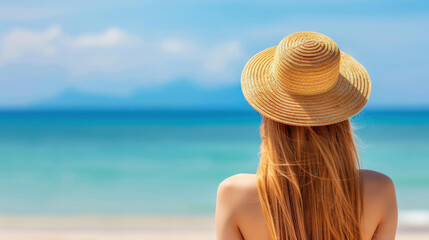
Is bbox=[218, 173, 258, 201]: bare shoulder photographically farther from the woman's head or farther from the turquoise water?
the turquoise water

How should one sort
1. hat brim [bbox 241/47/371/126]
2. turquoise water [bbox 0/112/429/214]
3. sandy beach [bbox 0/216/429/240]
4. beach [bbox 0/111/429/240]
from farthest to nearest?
turquoise water [bbox 0/112/429/214], beach [bbox 0/111/429/240], sandy beach [bbox 0/216/429/240], hat brim [bbox 241/47/371/126]

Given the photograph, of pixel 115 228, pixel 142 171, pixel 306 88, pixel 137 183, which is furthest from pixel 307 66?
pixel 142 171

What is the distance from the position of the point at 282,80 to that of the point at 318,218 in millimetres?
390

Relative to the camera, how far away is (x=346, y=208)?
1.18 meters

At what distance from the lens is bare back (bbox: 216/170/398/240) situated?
1.17 metres

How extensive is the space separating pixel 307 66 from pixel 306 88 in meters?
0.06

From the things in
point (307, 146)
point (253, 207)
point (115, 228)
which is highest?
point (307, 146)

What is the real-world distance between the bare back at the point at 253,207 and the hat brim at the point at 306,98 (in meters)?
0.19

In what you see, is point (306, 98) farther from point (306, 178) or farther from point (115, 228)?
point (115, 228)

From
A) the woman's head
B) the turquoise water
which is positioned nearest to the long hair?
the woman's head

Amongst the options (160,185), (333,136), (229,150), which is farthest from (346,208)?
(229,150)

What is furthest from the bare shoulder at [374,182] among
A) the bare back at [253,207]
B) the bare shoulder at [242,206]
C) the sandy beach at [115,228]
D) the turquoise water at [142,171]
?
the sandy beach at [115,228]

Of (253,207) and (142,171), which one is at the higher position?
(142,171)

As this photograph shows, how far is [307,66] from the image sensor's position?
1.13m
